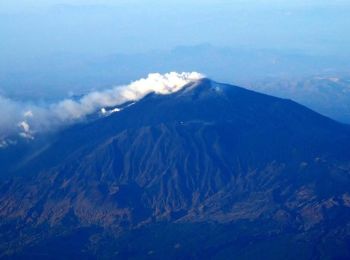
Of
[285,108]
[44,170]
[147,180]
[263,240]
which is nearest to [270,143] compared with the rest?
[285,108]

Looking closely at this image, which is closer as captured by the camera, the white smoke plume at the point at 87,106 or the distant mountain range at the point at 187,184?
the distant mountain range at the point at 187,184

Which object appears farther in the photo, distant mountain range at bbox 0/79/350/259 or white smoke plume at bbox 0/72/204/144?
white smoke plume at bbox 0/72/204/144

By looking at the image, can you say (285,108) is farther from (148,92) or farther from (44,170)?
(44,170)

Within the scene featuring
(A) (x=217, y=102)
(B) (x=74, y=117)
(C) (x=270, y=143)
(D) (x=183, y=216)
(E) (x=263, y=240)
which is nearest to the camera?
(E) (x=263, y=240)

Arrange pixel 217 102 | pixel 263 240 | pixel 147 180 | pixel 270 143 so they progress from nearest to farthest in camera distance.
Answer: pixel 263 240 → pixel 147 180 → pixel 270 143 → pixel 217 102
